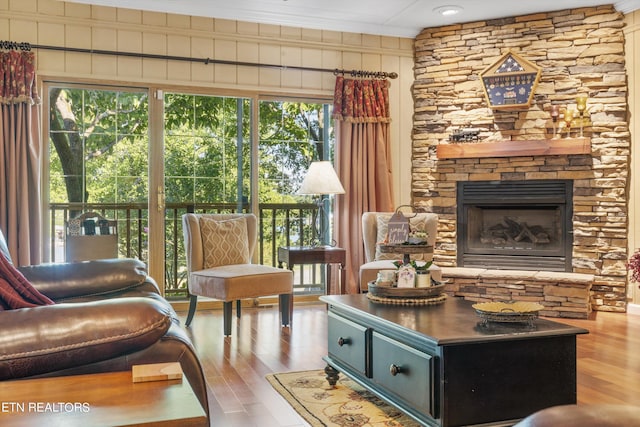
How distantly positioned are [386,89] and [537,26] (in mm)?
1471

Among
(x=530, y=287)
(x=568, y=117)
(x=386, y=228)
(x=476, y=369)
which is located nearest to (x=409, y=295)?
(x=476, y=369)

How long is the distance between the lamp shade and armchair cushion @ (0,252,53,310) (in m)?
3.35

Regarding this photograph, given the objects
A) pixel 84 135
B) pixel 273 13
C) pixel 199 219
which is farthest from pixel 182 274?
pixel 273 13

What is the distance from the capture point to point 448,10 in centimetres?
536

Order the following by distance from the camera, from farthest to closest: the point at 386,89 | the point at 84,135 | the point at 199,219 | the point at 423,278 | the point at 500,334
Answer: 1. the point at 386,89
2. the point at 84,135
3. the point at 199,219
4. the point at 423,278
5. the point at 500,334

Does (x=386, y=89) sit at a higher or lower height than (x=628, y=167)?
higher

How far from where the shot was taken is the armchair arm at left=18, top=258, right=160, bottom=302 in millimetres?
2578

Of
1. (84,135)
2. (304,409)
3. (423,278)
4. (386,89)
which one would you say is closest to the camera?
(304,409)

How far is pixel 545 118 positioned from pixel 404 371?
3855 millimetres

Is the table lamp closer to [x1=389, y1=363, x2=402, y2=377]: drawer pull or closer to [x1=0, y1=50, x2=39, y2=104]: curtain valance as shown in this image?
[x1=0, y1=50, x2=39, y2=104]: curtain valance

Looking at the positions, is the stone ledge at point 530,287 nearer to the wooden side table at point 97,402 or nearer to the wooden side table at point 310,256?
the wooden side table at point 310,256

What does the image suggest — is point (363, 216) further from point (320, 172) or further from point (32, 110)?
point (32, 110)

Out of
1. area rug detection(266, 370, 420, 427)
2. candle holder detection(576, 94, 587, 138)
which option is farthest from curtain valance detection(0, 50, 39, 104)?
candle holder detection(576, 94, 587, 138)

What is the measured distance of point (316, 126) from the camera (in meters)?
5.86
